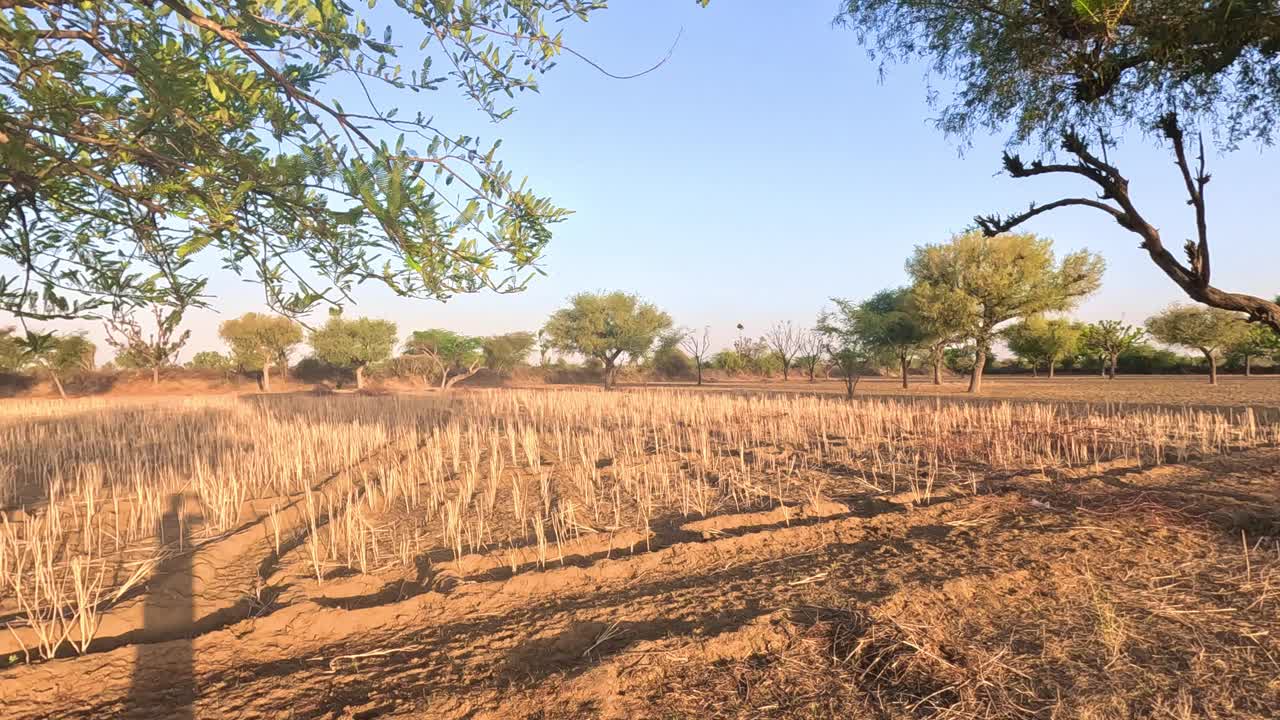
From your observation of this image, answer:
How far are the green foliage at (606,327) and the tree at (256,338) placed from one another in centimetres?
1942

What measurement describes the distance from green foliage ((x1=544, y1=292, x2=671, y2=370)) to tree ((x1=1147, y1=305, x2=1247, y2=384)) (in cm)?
3424

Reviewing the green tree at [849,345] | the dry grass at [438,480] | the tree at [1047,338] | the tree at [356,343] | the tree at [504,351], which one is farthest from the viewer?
the tree at [504,351]

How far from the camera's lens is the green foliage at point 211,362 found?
42.4 meters

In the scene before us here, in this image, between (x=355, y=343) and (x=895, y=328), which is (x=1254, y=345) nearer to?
(x=895, y=328)

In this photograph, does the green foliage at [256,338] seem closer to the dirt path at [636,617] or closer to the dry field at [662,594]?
the dry field at [662,594]

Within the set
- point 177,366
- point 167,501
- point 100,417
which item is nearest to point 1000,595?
point 167,501

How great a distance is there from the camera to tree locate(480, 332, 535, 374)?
5284cm

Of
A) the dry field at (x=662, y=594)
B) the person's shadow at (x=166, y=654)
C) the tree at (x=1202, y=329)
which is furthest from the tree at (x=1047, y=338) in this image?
the person's shadow at (x=166, y=654)

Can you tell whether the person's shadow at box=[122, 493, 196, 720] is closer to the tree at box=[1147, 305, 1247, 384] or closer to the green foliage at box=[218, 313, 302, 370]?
the green foliage at box=[218, 313, 302, 370]

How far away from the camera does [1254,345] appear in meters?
39.7

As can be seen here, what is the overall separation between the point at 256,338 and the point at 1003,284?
47112 millimetres

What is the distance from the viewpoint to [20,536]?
4.78 meters

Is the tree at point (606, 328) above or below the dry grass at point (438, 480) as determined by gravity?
above

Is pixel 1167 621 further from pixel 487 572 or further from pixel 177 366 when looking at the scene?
pixel 177 366
